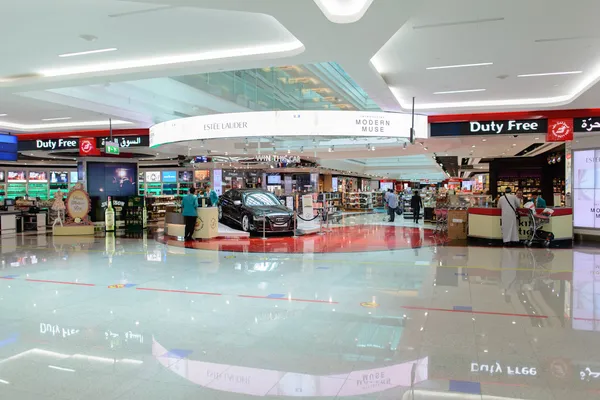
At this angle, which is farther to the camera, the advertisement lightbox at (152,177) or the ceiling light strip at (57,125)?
the advertisement lightbox at (152,177)

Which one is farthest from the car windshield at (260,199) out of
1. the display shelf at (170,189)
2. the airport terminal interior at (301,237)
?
the display shelf at (170,189)

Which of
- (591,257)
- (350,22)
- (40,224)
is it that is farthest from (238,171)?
(350,22)

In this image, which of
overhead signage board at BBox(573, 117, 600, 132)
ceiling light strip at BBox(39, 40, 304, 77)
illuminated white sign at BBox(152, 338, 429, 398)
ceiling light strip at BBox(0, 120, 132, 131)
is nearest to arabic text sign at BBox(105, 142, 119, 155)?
ceiling light strip at BBox(0, 120, 132, 131)

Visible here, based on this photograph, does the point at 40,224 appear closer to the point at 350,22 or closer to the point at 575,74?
the point at 350,22

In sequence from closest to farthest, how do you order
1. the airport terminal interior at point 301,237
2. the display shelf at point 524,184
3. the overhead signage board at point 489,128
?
the airport terminal interior at point 301,237, the overhead signage board at point 489,128, the display shelf at point 524,184

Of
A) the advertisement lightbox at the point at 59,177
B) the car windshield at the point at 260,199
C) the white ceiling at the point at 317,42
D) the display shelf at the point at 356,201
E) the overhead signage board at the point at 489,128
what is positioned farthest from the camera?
the display shelf at the point at 356,201

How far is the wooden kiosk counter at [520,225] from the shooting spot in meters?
11.3

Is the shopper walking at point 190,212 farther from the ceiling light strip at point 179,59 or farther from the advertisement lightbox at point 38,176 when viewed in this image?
the advertisement lightbox at point 38,176

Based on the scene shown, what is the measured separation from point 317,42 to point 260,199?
9.29 meters

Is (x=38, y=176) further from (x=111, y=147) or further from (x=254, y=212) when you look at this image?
(x=254, y=212)

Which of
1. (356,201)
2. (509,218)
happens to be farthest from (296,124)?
(356,201)

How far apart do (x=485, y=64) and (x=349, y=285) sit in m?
4.19

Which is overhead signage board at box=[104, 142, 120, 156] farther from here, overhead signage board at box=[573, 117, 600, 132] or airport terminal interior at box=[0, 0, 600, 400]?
overhead signage board at box=[573, 117, 600, 132]

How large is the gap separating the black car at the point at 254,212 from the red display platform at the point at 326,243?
0.53m
